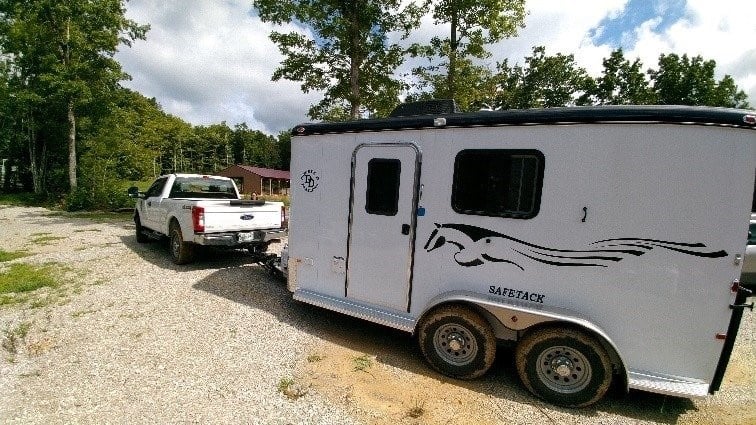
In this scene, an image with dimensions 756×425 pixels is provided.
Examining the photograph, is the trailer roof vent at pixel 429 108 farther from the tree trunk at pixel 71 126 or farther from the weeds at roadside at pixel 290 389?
the tree trunk at pixel 71 126

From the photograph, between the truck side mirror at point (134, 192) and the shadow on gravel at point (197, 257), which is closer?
the shadow on gravel at point (197, 257)

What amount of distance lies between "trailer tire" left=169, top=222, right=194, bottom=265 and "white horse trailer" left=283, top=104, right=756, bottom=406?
16.5 feet

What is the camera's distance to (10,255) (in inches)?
361

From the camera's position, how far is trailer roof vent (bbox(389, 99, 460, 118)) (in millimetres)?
4664

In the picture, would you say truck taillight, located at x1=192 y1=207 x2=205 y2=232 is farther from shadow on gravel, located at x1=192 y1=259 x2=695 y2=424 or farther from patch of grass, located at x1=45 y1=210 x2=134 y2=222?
patch of grass, located at x1=45 y1=210 x2=134 y2=222

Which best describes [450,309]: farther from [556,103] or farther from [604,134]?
[556,103]

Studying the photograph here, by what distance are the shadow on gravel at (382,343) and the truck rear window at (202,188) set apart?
2.52m

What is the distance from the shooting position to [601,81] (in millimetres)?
35781

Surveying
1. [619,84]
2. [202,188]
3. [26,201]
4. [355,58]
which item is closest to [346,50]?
[355,58]

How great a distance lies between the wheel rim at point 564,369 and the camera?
366cm

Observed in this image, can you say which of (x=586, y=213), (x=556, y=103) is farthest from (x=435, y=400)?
(x=556, y=103)

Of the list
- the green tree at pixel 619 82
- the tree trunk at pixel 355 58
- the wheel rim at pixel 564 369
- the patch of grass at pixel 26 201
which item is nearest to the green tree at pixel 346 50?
the tree trunk at pixel 355 58

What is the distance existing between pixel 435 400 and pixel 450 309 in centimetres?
99

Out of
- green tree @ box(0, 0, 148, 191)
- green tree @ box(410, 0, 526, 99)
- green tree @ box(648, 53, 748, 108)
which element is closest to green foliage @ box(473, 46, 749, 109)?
green tree @ box(648, 53, 748, 108)
